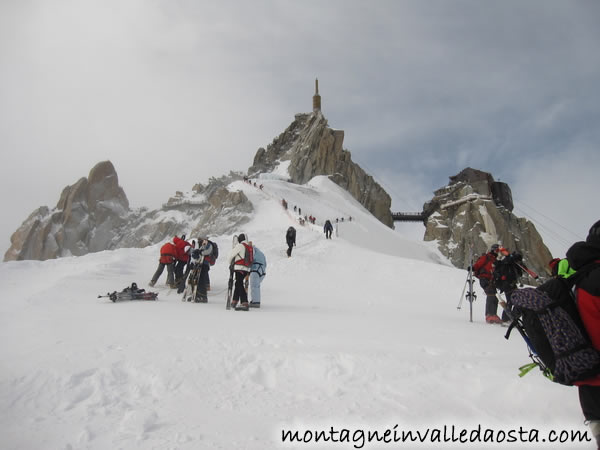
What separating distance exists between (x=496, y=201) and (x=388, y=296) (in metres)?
83.8

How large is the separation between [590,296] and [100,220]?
303ft

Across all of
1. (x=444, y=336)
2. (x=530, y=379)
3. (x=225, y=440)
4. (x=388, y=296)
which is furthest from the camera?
(x=388, y=296)

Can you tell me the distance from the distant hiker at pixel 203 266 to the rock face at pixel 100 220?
45.4 meters

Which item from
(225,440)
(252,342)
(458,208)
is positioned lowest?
(225,440)

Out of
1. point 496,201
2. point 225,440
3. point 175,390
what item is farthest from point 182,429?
point 496,201

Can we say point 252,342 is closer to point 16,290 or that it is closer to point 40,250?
point 16,290

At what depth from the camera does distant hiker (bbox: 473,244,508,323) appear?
26.0 ft

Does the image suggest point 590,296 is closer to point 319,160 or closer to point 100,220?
point 319,160

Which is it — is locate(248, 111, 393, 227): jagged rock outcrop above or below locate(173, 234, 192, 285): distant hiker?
above

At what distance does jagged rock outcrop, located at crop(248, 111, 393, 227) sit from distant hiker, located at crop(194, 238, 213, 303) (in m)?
64.7

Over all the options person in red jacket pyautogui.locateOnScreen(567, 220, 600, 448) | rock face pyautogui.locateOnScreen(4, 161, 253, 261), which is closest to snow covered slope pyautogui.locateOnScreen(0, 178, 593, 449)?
person in red jacket pyautogui.locateOnScreen(567, 220, 600, 448)

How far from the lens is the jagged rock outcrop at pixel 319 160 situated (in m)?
78.2

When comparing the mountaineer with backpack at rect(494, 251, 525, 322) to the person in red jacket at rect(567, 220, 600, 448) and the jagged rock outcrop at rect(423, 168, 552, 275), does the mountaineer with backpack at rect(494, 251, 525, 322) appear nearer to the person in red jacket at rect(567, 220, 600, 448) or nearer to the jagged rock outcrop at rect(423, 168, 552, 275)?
the person in red jacket at rect(567, 220, 600, 448)

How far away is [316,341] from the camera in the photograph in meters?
4.68
